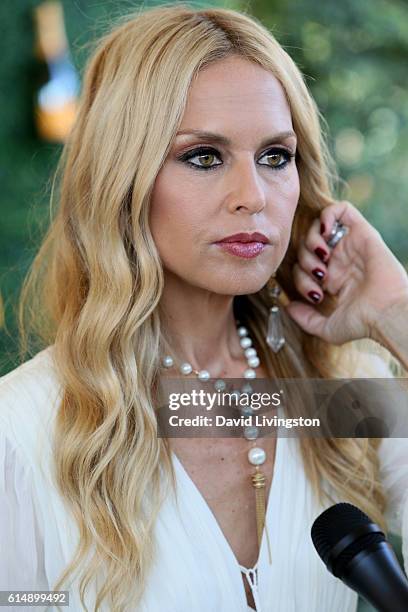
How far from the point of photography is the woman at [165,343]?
0.88 m

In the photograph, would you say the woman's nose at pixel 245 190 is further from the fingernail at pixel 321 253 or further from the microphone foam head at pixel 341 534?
the microphone foam head at pixel 341 534

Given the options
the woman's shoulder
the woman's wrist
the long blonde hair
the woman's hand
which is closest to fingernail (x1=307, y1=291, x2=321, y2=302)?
the woman's hand

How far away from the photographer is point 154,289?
98 cm

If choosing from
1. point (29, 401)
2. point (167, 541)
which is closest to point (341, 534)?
point (167, 541)

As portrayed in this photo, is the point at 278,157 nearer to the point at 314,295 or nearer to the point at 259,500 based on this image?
the point at 314,295

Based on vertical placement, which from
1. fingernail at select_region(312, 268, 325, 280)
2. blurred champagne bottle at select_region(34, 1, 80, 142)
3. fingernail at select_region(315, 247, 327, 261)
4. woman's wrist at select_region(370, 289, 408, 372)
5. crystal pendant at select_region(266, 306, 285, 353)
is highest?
blurred champagne bottle at select_region(34, 1, 80, 142)

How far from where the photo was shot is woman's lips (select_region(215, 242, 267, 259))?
3.08 ft

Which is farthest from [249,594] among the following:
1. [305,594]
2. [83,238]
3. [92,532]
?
[83,238]

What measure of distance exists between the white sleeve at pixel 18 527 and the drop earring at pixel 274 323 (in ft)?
1.37

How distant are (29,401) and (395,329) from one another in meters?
0.49

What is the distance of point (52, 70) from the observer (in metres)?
1.51

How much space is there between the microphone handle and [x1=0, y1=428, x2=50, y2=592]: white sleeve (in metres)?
0.43

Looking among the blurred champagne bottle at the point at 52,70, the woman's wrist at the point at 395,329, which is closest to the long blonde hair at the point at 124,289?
the woman's wrist at the point at 395,329

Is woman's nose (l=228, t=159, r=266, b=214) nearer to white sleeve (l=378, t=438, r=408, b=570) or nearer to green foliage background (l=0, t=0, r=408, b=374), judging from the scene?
white sleeve (l=378, t=438, r=408, b=570)
